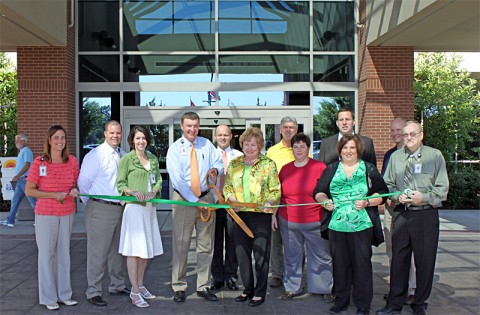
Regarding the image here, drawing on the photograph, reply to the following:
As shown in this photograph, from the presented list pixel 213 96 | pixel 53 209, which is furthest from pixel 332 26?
pixel 53 209

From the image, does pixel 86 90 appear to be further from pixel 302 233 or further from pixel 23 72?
pixel 302 233

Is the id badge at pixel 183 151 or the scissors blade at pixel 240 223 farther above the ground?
the id badge at pixel 183 151

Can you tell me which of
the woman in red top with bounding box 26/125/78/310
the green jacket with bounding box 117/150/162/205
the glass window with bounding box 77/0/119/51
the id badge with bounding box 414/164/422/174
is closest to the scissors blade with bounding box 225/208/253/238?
the green jacket with bounding box 117/150/162/205

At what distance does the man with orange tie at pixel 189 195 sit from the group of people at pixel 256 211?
→ 0.01 m

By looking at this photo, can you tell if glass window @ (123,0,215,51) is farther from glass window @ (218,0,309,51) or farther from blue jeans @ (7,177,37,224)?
blue jeans @ (7,177,37,224)

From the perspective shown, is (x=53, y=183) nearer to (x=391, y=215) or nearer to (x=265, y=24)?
(x=391, y=215)

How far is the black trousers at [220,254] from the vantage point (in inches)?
230

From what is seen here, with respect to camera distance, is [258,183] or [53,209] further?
[258,183]

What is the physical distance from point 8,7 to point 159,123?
4.82 metres

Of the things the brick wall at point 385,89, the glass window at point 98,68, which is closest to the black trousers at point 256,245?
the brick wall at point 385,89

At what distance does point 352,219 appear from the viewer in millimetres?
4832

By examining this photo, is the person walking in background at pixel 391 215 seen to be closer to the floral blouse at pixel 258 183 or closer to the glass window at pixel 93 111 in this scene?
the floral blouse at pixel 258 183

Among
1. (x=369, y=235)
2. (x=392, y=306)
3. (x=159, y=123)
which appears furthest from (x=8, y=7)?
(x=392, y=306)

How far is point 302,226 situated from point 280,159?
955mm
